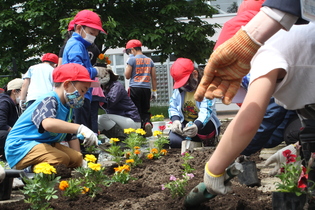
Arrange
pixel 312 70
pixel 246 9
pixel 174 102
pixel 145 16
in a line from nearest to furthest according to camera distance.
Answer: pixel 312 70 < pixel 246 9 < pixel 174 102 < pixel 145 16

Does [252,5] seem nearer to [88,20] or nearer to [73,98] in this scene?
[73,98]

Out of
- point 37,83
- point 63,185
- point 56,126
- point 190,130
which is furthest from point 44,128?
point 37,83

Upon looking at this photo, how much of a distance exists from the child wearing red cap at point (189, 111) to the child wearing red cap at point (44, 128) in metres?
1.30

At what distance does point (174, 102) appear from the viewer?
5789mm

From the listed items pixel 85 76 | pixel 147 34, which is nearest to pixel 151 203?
pixel 85 76

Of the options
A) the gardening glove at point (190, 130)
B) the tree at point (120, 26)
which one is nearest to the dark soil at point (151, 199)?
the gardening glove at point (190, 130)

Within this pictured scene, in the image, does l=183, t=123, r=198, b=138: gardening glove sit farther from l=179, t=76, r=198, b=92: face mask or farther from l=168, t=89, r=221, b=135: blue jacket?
l=179, t=76, r=198, b=92: face mask

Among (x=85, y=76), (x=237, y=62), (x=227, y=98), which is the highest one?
(x=237, y=62)

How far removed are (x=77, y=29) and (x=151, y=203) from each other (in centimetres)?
343

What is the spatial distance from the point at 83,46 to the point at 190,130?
64.3 inches

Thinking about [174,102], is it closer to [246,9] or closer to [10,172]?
[10,172]

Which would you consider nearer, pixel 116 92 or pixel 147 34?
pixel 116 92

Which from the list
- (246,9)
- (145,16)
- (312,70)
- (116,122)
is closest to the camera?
(312,70)

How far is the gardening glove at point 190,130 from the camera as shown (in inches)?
211
